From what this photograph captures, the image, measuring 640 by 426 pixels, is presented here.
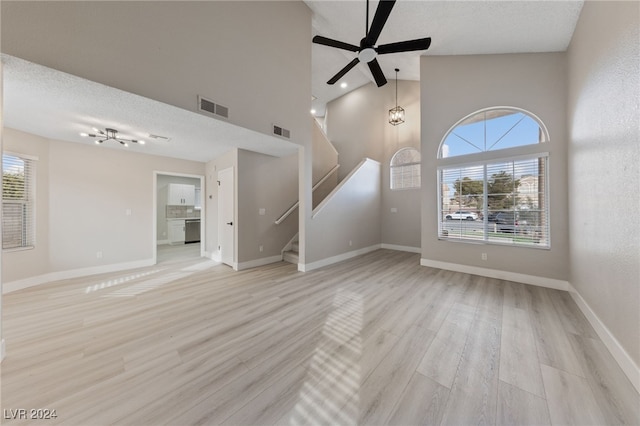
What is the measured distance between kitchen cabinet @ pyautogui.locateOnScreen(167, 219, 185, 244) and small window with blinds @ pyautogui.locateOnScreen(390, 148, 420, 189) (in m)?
7.92

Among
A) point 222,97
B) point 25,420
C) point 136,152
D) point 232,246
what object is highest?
point 222,97

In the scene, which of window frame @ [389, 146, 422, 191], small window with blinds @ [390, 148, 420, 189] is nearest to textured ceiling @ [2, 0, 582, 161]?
window frame @ [389, 146, 422, 191]

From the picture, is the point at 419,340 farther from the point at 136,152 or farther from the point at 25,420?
the point at 136,152

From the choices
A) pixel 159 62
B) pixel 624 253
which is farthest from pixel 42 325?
pixel 624 253

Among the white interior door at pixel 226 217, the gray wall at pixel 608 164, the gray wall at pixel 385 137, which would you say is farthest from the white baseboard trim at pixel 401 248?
the white interior door at pixel 226 217

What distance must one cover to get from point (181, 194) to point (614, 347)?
10.4 metres

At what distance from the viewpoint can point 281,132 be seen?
12.8 ft

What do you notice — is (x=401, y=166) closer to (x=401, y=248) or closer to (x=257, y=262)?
(x=401, y=248)

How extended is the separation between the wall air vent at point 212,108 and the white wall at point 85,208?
3.10 m

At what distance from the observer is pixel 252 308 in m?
2.78

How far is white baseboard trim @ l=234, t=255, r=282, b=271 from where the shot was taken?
4551 millimetres

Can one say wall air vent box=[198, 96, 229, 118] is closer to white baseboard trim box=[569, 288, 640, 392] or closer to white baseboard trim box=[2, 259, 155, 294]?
white baseboard trim box=[2, 259, 155, 294]

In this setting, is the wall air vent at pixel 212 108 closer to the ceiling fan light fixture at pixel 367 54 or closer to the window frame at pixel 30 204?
the ceiling fan light fixture at pixel 367 54

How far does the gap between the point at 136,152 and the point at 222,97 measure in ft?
10.5
